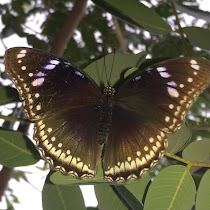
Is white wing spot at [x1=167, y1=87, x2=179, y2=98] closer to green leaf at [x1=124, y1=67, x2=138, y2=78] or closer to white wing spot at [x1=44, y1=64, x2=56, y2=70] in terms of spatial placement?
green leaf at [x1=124, y1=67, x2=138, y2=78]

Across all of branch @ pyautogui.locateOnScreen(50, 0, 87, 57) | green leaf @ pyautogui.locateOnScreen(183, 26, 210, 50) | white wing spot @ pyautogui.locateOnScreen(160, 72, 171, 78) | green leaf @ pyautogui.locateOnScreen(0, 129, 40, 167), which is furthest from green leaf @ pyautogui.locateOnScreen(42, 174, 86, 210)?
branch @ pyautogui.locateOnScreen(50, 0, 87, 57)

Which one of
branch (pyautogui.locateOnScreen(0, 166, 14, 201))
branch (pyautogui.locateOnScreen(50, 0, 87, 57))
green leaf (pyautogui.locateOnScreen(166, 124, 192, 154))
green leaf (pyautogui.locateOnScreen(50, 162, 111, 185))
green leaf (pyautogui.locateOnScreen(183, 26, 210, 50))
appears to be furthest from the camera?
branch (pyautogui.locateOnScreen(50, 0, 87, 57))

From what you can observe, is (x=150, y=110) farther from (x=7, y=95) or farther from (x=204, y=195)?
(x=7, y=95)

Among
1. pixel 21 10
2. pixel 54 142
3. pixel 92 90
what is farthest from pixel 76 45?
pixel 54 142

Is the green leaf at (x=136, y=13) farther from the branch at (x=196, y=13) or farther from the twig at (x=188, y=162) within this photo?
the twig at (x=188, y=162)

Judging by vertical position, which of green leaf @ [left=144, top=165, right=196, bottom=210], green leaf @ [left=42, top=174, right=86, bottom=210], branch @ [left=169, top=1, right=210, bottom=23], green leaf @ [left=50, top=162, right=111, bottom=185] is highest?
branch @ [left=169, top=1, right=210, bottom=23]

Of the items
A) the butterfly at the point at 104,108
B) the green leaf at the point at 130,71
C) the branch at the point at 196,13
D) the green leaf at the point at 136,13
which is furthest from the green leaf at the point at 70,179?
the branch at the point at 196,13

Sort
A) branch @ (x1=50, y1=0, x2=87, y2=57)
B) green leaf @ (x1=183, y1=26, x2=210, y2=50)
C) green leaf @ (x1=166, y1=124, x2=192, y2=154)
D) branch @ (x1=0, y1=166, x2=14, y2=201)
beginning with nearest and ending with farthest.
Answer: green leaf @ (x1=166, y1=124, x2=192, y2=154) → green leaf @ (x1=183, y1=26, x2=210, y2=50) → branch @ (x1=0, y1=166, x2=14, y2=201) → branch @ (x1=50, y1=0, x2=87, y2=57)
